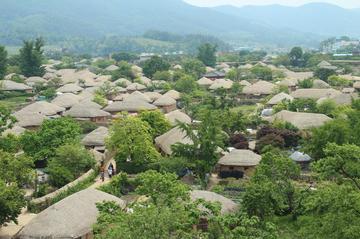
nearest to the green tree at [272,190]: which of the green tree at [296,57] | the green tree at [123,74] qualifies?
the green tree at [123,74]

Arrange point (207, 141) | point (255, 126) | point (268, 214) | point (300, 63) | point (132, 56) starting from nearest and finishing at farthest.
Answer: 1. point (268, 214)
2. point (207, 141)
3. point (255, 126)
4. point (300, 63)
5. point (132, 56)

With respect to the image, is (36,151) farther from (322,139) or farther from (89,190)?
(322,139)

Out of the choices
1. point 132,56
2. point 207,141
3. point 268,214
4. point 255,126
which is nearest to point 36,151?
point 207,141

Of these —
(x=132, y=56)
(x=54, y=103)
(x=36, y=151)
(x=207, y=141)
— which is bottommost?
(x=132, y=56)

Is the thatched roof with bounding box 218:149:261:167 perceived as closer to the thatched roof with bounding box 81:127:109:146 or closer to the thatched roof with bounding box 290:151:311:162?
the thatched roof with bounding box 290:151:311:162

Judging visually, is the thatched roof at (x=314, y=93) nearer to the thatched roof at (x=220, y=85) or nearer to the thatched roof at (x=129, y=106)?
the thatched roof at (x=220, y=85)

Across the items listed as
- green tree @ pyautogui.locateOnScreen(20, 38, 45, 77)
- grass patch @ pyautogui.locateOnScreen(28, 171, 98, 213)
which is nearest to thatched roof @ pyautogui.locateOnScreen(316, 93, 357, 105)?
grass patch @ pyautogui.locateOnScreen(28, 171, 98, 213)
